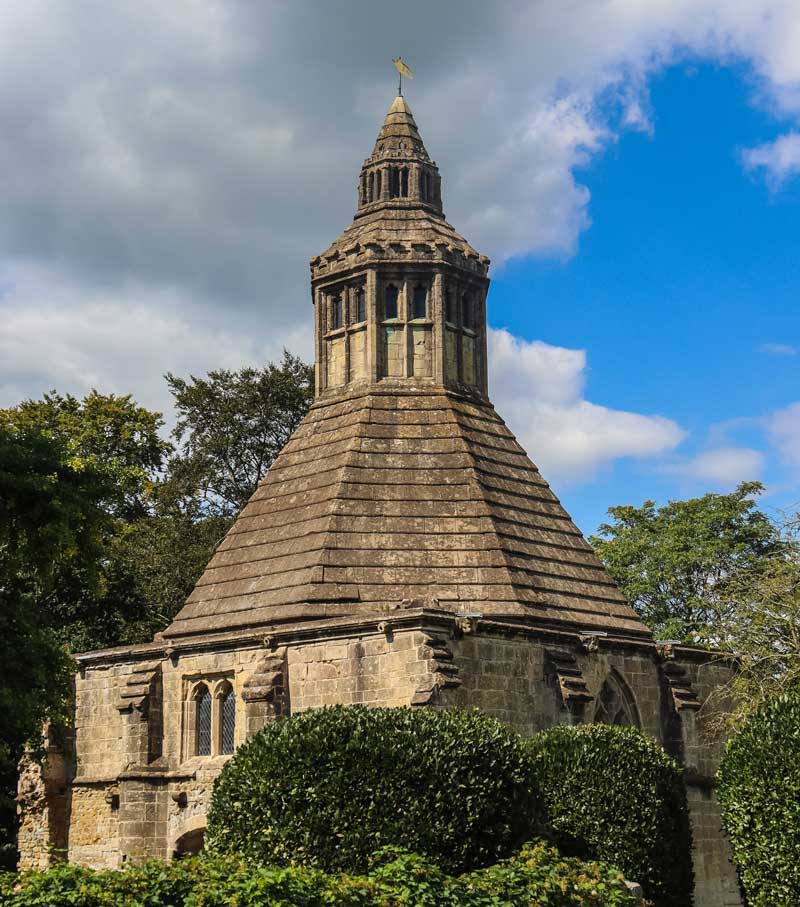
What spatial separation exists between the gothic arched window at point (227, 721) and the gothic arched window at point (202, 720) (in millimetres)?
346

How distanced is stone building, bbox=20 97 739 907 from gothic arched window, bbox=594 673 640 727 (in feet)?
0.15

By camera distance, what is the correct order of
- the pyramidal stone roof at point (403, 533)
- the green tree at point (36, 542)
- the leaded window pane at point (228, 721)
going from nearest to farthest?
the green tree at point (36, 542)
the leaded window pane at point (228, 721)
the pyramidal stone roof at point (403, 533)

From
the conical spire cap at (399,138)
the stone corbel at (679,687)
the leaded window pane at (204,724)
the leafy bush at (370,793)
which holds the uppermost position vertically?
the conical spire cap at (399,138)

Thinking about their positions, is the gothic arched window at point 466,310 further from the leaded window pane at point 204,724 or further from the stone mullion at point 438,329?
the leaded window pane at point 204,724

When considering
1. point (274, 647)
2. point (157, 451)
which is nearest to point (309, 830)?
point (274, 647)

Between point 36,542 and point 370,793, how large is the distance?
6689 millimetres

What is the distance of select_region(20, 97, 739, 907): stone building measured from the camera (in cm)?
2500

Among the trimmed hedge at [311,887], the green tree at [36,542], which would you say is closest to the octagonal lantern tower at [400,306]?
the green tree at [36,542]

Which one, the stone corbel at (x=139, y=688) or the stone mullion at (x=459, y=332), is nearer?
the stone corbel at (x=139, y=688)

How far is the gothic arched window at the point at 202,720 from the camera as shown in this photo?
2675cm

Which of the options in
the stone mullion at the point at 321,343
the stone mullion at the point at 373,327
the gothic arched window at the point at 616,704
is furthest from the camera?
the stone mullion at the point at 321,343

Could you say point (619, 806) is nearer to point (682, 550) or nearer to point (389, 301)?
point (389, 301)

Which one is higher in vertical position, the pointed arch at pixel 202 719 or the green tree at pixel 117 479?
the green tree at pixel 117 479

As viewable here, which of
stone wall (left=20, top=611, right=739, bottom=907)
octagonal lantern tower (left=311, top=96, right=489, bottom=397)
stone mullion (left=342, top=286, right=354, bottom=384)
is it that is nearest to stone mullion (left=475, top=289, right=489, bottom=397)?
octagonal lantern tower (left=311, top=96, right=489, bottom=397)
